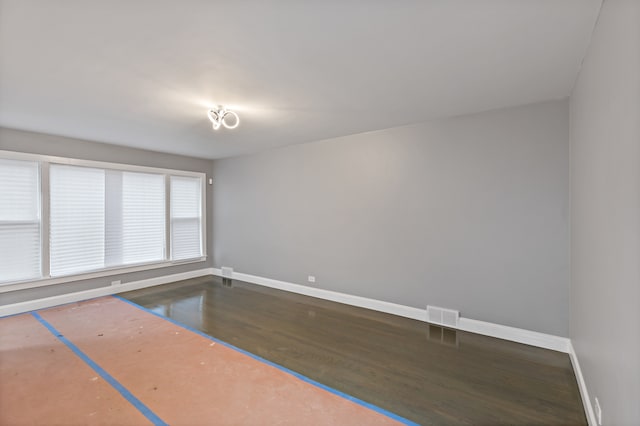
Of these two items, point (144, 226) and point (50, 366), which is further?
point (144, 226)

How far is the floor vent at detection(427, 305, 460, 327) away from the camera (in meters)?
3.51

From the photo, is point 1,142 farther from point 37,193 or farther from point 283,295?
point 283,295

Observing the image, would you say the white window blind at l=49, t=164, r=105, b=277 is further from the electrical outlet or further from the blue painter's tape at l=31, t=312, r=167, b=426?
the electrical outlet

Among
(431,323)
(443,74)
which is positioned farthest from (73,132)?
(431,323)

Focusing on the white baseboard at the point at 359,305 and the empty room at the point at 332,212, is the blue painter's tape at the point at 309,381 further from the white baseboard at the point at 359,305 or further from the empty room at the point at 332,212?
the white baseboard at the point at 359,305

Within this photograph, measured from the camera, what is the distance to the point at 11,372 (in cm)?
254

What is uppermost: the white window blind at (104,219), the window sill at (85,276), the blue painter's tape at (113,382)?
the white window blind at (104,219)

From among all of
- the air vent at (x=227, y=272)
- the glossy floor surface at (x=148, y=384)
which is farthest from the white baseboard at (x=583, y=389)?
the air vent at (x=227, y=272)

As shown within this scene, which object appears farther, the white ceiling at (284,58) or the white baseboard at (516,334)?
the white baseboard at (516,334)

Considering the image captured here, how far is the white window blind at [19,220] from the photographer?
3871mm

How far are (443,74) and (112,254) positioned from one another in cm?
551

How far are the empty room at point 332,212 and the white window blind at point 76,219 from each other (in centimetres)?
3

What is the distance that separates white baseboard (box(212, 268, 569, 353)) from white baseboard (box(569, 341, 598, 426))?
190mm

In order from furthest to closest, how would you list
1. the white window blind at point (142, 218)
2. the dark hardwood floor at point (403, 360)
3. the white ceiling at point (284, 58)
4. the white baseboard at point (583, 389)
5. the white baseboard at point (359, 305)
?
the white window blind at point (142, 218), the white baseboard at point (359, 305), the dark hardwood floor at point (403, 360), the white baseboard at point (583, 389), the white ceiling at point (284, 58)
